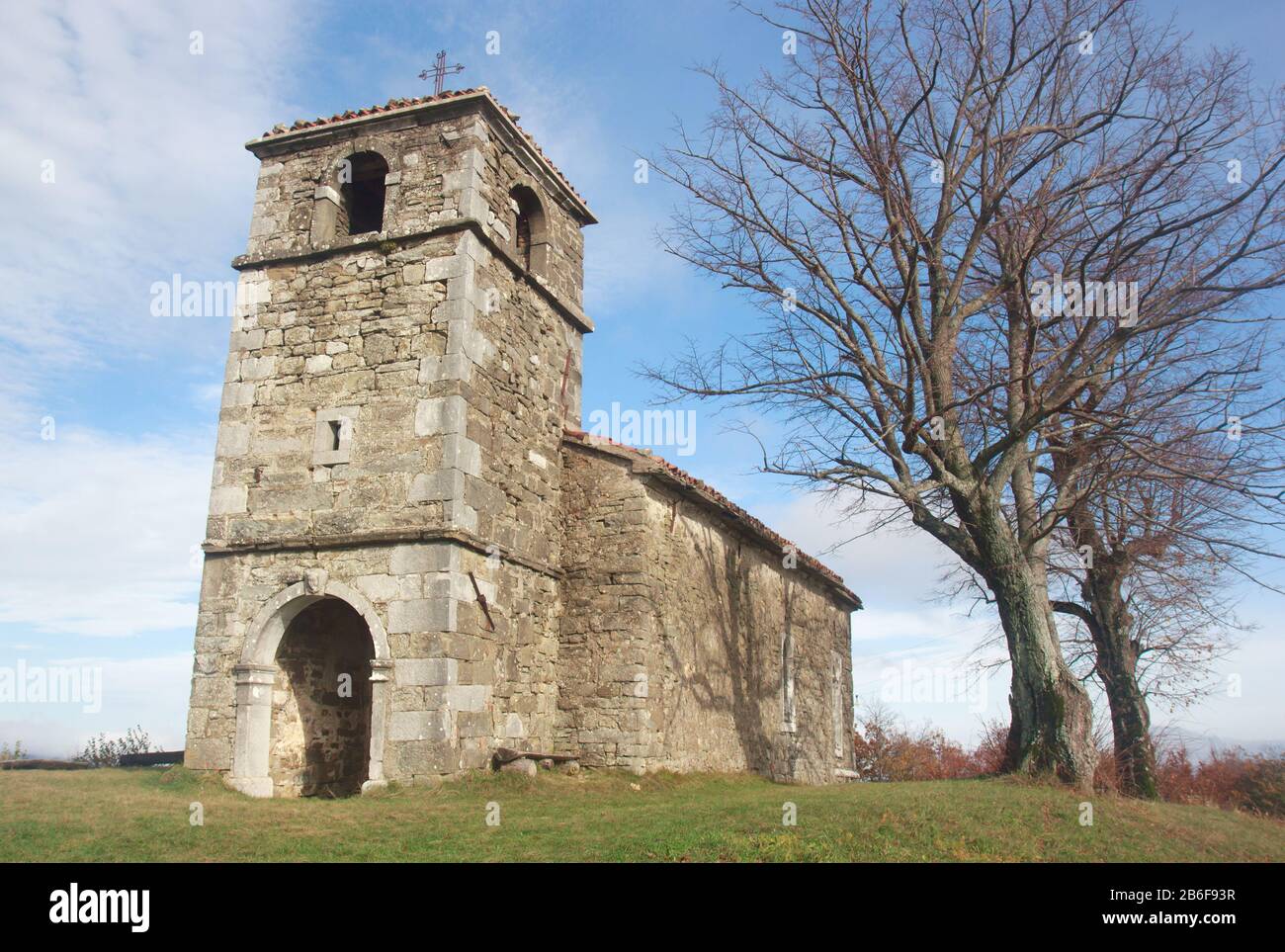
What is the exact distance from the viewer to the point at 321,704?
12.6 m

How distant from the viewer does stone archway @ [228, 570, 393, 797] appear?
1109 centimetres

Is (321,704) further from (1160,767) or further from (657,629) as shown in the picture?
(1160,767)

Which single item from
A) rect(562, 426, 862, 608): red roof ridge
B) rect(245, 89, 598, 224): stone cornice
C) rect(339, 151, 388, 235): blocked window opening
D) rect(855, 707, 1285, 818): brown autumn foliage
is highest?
rect(245, 89, 598, 224): stone cornice

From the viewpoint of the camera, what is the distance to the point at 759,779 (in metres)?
15.7

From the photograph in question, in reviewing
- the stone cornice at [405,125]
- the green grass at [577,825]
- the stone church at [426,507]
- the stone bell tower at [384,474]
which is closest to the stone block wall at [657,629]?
the stone church at [426,507]

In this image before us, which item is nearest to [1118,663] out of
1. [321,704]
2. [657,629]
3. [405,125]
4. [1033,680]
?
[1033,680]

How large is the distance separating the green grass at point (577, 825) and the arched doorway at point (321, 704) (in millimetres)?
1036

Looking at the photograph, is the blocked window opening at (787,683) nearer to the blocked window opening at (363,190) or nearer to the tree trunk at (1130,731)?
the tree trunk at (1130,731)

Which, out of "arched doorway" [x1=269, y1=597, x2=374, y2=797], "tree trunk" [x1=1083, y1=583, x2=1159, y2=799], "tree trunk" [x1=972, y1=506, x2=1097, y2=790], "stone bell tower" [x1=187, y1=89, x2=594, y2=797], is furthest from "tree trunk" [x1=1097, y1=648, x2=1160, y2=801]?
"arched doorway" [x1=269, y1=597, x2=374, y2=797]

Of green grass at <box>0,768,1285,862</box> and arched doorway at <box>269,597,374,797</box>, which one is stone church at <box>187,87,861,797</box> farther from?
green grass at <box>0,768,1285,862</box>

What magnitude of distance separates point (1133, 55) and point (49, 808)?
14.0 metres

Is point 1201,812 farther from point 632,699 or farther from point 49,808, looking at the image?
point 49,808

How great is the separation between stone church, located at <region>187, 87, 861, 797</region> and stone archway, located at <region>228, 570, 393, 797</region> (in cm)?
3

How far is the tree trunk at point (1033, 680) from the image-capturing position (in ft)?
37.3
